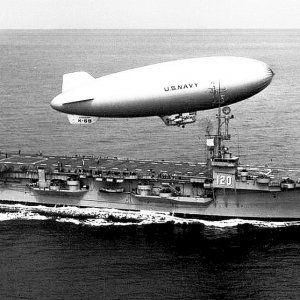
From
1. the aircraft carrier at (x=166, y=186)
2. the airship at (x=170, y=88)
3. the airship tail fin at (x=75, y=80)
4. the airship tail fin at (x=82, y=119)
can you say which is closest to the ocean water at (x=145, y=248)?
the aircraft carrier at (x=166, y=186)

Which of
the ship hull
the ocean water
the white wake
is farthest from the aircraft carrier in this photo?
the ocean water

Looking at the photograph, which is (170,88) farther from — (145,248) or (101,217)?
(101,217)

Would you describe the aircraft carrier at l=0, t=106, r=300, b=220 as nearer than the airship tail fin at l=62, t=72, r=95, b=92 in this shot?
No

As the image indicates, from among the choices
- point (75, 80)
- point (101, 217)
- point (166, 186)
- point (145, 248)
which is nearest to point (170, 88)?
point (75, 80)

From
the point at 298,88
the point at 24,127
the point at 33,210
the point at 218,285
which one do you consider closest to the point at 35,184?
the point at 33,210

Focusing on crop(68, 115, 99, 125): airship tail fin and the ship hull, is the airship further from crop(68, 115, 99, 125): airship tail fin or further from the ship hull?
the ship hull

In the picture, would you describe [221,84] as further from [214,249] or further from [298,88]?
→ [298,88]
